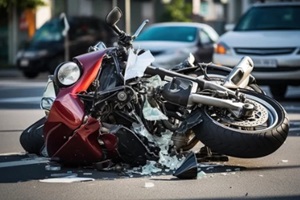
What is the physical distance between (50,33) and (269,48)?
42.2 ft

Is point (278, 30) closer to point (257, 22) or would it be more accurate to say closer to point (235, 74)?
point (257, 22)

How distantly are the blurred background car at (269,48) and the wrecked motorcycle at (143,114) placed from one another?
A: 20.9 ft

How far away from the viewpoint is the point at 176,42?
19812mm

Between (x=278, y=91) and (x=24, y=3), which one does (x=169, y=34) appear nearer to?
(x=278, y=91)

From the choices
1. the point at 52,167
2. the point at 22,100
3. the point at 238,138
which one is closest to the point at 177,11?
the point at 22,100

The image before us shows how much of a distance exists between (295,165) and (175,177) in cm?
128

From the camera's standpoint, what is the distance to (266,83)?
14172 mm

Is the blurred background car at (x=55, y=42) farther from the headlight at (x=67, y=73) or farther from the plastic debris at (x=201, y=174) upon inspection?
the plastic debris at (x=201, y=174)

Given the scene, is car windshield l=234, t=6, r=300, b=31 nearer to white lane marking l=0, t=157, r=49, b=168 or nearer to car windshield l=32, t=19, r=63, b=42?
white lane marking l=0, t=157, r=49, b=168

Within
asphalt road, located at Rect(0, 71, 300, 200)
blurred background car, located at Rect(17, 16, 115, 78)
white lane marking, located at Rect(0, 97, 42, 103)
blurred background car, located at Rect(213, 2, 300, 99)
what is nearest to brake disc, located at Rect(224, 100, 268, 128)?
asphalt road, located at Rect(0, 71, 300, 200)

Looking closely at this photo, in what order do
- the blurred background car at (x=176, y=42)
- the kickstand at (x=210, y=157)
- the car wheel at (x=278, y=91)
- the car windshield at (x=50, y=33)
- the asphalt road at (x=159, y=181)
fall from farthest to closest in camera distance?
the car windshield at (x=50, y=33)
the blurred background car at (x=176, y=42)
the car wheel at (x=278, y=91)
the kickstand at (x=210, y=157)
the asphalt road at (x=159, y=181)

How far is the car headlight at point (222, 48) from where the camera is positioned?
14336mm

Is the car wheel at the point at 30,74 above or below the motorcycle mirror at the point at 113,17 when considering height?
below

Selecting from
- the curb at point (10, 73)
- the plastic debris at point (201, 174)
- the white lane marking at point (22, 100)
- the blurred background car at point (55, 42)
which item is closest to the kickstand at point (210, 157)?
the plastic debris at point (201, 174)
